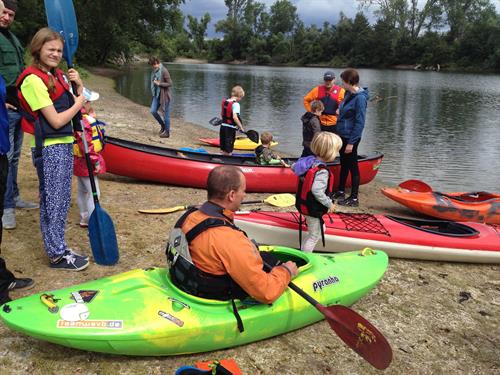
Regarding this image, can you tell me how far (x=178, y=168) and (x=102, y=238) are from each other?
2.80m

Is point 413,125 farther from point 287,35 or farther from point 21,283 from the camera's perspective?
point 287,35

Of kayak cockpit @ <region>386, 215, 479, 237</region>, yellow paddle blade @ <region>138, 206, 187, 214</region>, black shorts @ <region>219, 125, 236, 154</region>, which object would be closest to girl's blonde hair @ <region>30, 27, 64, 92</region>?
yellow paddle blade @ <region>138, 206, 187, 214</region>

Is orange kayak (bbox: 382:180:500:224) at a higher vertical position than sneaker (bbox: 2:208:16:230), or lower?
lower

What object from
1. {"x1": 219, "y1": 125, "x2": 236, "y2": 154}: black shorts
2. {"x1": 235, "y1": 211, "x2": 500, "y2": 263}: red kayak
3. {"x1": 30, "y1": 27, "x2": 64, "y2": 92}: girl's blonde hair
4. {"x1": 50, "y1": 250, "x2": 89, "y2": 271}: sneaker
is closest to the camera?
{"x1": 30, "y1": 27, "x2": 64, "y2": 92}: girl's blonde hair

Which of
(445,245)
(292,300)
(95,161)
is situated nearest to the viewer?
(292,300)

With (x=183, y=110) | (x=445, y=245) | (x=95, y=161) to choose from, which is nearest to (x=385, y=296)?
(x=445, y=245)

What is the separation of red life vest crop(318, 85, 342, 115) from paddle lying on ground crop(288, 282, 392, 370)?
4.09 metres

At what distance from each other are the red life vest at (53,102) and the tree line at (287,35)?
75.3 ft

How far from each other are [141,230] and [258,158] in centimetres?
268

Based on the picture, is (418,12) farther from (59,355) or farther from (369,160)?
(59,355)

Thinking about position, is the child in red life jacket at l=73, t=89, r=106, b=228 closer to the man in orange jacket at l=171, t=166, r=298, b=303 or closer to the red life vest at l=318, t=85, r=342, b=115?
the man in orange jacket at l=171, t=166, r=298, b=303

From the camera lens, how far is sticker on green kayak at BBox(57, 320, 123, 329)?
2.47 meters

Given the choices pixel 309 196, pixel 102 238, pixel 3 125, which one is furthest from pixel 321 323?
pixel 3 125

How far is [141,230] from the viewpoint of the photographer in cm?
467
